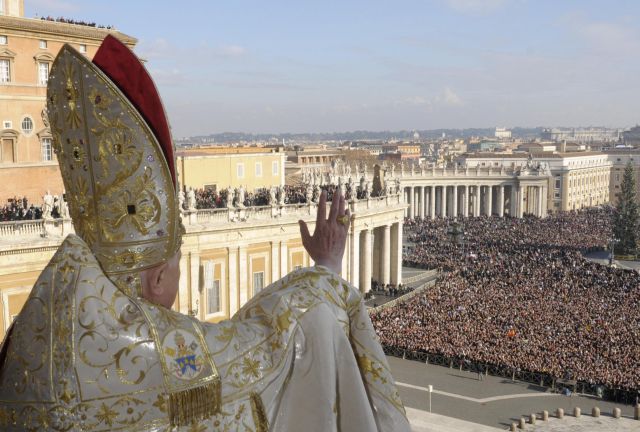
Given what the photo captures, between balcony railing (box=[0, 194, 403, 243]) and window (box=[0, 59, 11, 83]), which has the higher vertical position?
window (box=[0, 59, 11, 83])

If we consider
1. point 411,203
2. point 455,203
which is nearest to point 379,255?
point 411,203

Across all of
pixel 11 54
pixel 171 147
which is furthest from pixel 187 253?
pixel 171 147

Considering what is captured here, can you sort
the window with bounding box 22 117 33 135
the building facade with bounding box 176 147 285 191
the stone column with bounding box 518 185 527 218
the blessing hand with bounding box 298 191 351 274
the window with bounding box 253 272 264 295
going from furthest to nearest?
1. the stone column with bounding box 518 185 527 218
2. the building facade with bounding box 176 147 285 191
3. the window with bounding box 253 272 264 295
4. the window with bounding box 22 117 33 135
5. the blessing hand with bounding box 298 191 351 274

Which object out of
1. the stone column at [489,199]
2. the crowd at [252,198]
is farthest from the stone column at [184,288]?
the stone column at [489,199]

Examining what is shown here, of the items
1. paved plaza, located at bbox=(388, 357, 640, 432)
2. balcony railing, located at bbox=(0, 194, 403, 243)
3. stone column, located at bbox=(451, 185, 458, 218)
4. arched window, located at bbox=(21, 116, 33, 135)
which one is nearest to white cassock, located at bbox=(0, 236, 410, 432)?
paved plaza, located at bbox=(388, 357, 640, 432)

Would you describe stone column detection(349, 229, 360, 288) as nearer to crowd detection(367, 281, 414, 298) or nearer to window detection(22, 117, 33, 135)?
crowd detection(367, 281, 414, 298)

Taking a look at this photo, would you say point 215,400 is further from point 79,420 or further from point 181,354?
point 79,420
